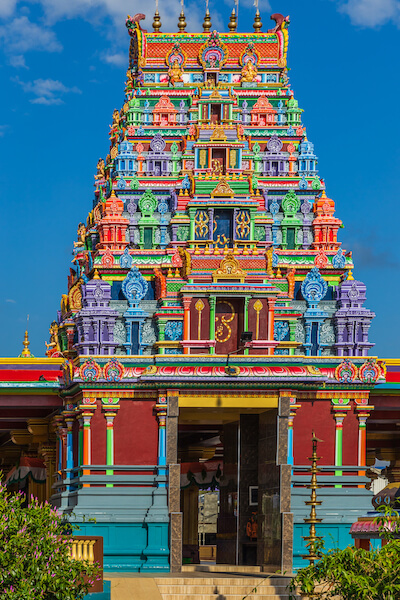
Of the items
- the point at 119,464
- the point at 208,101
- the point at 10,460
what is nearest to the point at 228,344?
the point at 119,464

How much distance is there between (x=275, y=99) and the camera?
4503 centimetres

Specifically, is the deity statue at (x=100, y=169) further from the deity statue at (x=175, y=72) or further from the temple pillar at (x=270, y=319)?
the temple pillar at (x=270, y=319)

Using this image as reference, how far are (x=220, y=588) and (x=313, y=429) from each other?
6.46 m

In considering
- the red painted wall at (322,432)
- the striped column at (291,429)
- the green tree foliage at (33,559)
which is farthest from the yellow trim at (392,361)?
the green tree foliage at (33,559)

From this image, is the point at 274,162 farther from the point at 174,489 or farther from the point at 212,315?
the point at 174,489

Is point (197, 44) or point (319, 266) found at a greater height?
point (197, 44)

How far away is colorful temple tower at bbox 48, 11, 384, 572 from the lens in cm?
3444

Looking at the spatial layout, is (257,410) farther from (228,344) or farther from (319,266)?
(319,266)

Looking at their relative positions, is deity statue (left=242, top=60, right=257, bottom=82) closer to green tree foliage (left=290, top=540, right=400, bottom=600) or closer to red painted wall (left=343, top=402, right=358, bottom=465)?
red painted wall (left=343, top=402, right=358, bottom=465)

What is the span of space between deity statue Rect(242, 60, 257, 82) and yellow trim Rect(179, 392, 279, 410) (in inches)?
612

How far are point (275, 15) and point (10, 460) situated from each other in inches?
851

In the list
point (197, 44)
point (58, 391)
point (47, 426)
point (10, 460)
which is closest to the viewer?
point (58, 391)

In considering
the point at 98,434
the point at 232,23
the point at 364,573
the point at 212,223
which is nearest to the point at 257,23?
the point at 232,23

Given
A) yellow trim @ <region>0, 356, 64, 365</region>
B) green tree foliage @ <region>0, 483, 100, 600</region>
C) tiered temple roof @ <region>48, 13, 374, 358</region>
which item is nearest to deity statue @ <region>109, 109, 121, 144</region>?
tiered temple roof @ <region>48, 13, 374, 358</region>
